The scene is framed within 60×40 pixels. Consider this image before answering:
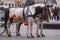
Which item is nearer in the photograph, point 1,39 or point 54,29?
point 1,39

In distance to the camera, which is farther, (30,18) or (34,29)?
(34,29)

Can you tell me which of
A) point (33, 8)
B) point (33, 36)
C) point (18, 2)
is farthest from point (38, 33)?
point (18, 2)

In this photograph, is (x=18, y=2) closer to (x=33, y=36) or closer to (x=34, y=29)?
(x=34, y=29)

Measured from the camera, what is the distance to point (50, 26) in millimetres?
11969

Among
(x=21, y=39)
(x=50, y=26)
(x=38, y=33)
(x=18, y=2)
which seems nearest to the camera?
(x=21, y=39)

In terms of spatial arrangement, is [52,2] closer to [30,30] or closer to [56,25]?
[56,25]

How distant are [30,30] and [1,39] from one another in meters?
1.09

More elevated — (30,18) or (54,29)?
(30,18)

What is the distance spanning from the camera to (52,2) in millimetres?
11609

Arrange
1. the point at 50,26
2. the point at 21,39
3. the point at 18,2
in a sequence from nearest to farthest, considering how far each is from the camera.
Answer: the point at 21,39 → the point at 18,2 → the point at 50,26

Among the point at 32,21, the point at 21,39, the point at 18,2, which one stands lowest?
the point at 21,39

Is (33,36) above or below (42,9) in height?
below

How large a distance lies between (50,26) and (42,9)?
9.85ft

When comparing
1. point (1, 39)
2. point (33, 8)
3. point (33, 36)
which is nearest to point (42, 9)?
point (33, 8)
